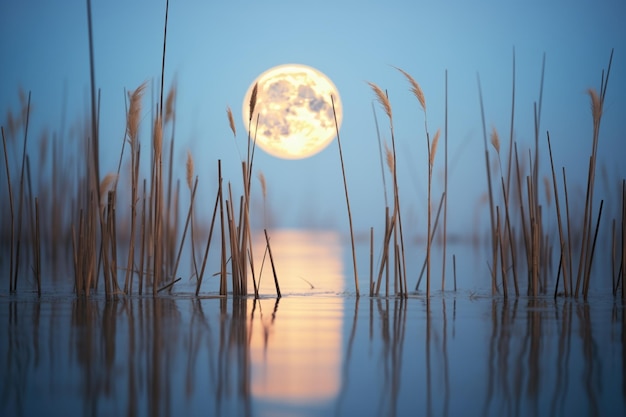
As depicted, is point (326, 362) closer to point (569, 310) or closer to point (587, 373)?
point (587, 373)

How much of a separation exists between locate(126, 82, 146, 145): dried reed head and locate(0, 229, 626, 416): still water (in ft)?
2.25

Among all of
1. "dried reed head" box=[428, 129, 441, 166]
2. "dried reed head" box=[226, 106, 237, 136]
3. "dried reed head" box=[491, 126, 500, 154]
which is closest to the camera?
"dried reed head" box=[226, 106, 237, 136]

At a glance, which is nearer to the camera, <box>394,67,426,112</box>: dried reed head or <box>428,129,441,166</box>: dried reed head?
<box>394,67,426,112</box>: dried reed head

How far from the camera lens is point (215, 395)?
1.33m

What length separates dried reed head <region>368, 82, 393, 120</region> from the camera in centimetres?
298

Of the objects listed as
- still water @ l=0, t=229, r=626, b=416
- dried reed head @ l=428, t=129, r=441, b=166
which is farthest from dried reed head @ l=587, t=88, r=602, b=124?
still water @ l=0, t=229, r=626, b=416

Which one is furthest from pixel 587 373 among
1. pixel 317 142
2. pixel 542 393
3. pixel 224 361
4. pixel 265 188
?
pixel 317 142

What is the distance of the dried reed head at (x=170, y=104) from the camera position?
136 inches

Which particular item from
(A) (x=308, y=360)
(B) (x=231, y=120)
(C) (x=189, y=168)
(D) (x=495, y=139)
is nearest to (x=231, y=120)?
(B) (x=231, y=120)

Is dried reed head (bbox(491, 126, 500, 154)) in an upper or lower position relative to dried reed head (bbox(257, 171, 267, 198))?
upper

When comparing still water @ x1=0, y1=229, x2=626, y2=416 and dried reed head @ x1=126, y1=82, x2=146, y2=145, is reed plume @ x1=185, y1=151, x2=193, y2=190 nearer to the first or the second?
dried reed head @ x1=126, y1=82, x2=146, y2=145

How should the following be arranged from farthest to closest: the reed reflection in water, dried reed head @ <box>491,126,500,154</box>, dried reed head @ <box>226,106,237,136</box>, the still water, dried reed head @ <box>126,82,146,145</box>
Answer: dried reed head @ <box>491,126,500,154</box>, dried reed head @ <box>226,106,237,136</box>, dried reed head @ <box>126,82,146,145</box>, the reed reflection in water, the still water

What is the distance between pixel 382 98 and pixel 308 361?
5.11 ft

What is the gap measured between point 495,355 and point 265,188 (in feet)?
6.18
